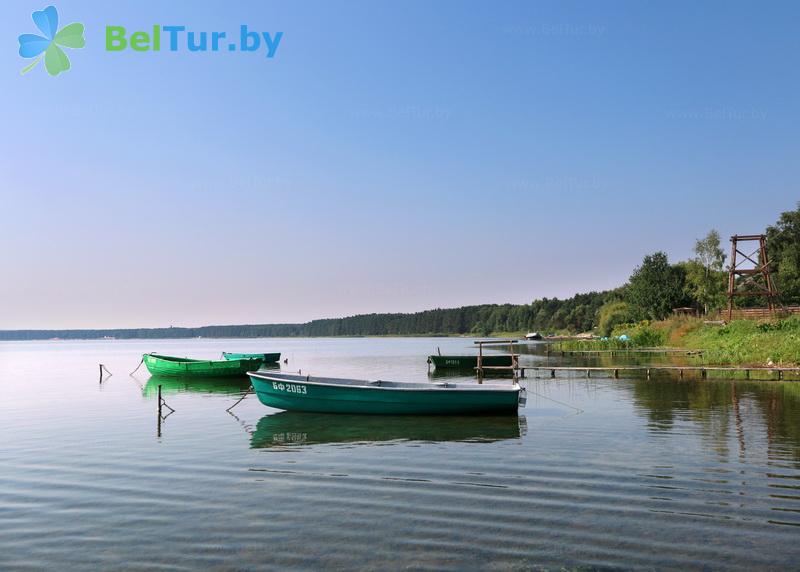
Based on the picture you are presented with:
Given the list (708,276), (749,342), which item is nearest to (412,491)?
(749,342)

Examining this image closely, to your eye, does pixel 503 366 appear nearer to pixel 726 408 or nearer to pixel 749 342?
pixel 749 342

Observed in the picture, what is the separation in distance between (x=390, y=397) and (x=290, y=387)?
15.7 feet

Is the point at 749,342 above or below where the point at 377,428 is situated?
above

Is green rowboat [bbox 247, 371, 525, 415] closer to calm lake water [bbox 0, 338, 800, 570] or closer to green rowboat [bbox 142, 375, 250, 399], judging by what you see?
calm lake water [bbox 0, 338, 800, 570]

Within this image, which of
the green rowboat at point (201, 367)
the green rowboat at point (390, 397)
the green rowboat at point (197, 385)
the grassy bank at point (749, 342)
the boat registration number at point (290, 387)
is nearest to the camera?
the green rowboat at point (390, 397)

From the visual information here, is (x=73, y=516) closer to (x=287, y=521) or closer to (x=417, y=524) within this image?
(x=287, y=521)

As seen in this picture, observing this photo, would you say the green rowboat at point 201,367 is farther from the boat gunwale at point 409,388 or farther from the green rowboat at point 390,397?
the green rowboat at point 390,397

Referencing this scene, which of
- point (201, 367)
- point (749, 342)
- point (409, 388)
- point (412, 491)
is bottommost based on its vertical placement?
point (412, 491)

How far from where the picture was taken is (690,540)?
35.5ft

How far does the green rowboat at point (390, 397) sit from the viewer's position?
26453 mm

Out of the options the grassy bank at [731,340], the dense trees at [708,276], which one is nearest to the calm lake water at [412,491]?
the grassy bank at [731,340]

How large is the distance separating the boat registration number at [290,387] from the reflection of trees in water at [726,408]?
1480cm

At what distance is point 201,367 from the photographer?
169 ft

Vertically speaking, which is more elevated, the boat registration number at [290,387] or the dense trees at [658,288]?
the dense trees at [658,288]
